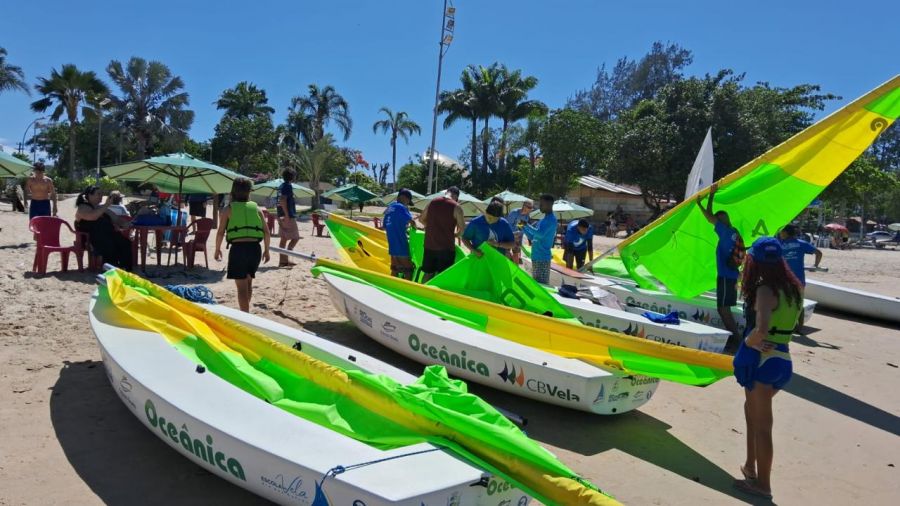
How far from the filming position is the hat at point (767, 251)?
338 centimetres

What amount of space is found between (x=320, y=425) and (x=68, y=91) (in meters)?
41.7

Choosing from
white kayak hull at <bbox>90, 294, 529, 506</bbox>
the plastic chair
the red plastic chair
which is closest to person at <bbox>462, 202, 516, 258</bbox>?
white kayak hull at <bbox>90, 294, 529, 506</bbox>

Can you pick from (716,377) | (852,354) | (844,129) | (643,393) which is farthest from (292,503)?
(852,354)

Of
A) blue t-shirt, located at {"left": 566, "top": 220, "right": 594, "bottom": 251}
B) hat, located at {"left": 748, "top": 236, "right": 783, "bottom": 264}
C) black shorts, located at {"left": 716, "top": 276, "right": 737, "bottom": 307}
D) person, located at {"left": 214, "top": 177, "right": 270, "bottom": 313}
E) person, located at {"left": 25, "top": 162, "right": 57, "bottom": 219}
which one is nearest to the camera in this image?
hat, located at {"left": 748, "top": 236, "right": 783, "bottom": 264}

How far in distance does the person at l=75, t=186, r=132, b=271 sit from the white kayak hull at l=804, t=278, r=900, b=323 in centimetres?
1199

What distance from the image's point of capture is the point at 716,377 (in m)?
3.66

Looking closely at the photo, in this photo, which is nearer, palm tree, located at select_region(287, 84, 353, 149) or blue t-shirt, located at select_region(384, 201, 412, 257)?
blue t-shirt, located at select_region(384, 201, 412, 257)

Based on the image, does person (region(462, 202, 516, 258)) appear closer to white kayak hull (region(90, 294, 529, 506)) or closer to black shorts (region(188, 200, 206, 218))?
white kayak hull (region(90, 294, 529, 506))

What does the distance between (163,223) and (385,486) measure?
7714 millimetres

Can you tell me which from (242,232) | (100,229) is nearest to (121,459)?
(242,232)

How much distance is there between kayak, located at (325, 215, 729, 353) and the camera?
19.6 feet

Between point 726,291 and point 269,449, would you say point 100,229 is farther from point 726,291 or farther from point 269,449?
point 726,291

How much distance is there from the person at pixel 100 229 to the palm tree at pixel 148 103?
36.1m

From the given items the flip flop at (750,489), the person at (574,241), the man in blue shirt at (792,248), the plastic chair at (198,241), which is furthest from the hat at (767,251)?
the plastic chair at (198,241)
